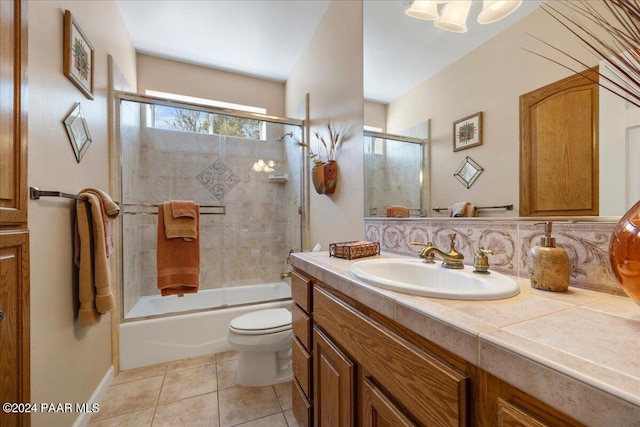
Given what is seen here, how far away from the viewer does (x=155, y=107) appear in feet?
8.11

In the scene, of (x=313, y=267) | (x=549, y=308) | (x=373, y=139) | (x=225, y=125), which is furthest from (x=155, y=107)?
(x=549, y=308)

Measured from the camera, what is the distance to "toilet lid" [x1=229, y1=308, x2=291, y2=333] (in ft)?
5.51

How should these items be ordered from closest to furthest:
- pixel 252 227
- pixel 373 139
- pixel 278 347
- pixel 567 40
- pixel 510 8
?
pixel 567 40
pixel 510 8
pixel 373 139
pixel 278 347
pixel 252 227

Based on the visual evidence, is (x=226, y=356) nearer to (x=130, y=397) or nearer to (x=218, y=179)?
(x=130, y=397)

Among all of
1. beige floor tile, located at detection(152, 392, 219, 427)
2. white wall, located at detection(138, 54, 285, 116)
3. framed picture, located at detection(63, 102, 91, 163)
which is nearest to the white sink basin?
beige floor tile, located at detection(152, 392, 219, 427)

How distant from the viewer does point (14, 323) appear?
828 millimetres

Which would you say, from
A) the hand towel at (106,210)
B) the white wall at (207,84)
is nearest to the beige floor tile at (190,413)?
the hand towel at (106,210)

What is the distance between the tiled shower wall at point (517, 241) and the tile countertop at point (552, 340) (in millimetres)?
51

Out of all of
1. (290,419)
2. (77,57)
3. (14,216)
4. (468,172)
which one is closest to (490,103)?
(468,172)

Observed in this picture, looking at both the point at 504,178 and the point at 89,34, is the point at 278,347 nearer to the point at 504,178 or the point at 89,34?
the point at 504,178

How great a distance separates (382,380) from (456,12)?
→ 139 cm

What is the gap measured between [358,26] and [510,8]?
960 millimetres

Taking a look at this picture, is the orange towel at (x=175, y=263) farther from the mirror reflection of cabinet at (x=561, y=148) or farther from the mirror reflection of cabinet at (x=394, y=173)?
the mirror reflection of cabinet at (x=561, y=148)

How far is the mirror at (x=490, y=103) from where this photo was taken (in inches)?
26.6
